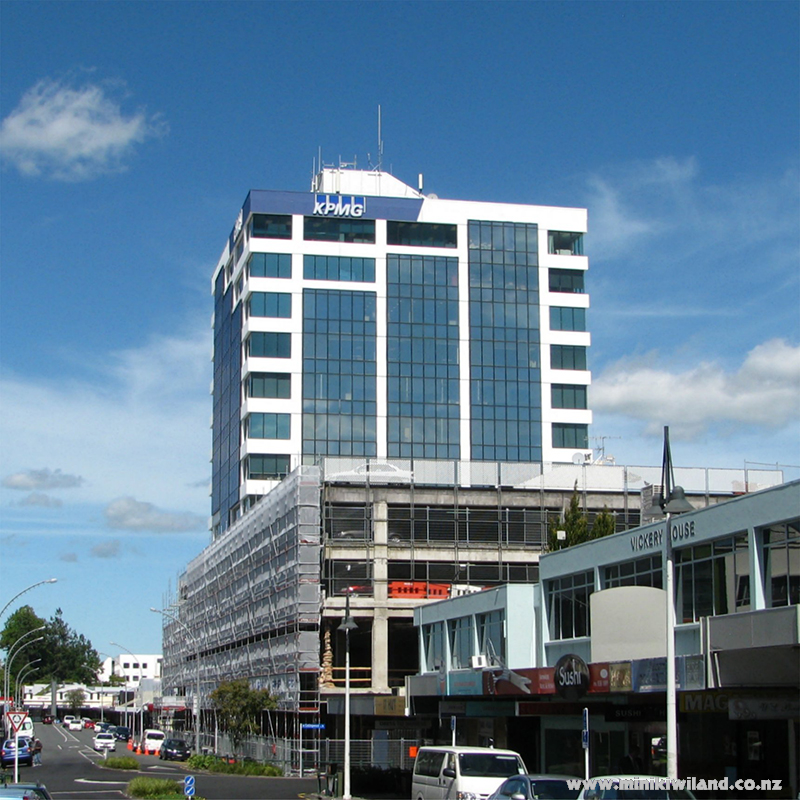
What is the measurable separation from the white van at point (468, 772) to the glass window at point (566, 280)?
7659cm

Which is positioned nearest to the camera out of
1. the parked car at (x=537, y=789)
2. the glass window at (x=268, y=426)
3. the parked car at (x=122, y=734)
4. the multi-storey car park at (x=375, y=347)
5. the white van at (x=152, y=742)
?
the parked car at (x=537, y=789)

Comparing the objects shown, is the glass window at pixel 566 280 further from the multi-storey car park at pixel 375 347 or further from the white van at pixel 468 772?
the white van at pixel 468 772

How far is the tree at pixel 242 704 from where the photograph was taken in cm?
6788

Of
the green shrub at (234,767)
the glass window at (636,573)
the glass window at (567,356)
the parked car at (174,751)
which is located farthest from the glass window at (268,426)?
the glass window at (636,573)

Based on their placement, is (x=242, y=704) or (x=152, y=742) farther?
(x=152, y=742)

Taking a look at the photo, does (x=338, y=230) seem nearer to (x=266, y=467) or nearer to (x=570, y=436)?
(x=266, y=467)

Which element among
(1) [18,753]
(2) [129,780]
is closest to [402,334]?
(1) [18,753]

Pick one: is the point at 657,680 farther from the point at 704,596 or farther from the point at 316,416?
the point at 316,416

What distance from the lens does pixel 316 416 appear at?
318ft

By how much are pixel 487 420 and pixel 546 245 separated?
1731 centimetres

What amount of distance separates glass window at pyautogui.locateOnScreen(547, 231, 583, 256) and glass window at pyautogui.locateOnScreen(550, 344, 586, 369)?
29.6ft

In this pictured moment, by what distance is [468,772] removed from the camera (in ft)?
96.2

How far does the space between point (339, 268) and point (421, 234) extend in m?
8.18

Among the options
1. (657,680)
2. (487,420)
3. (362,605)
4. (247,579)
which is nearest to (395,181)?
(487,420)
